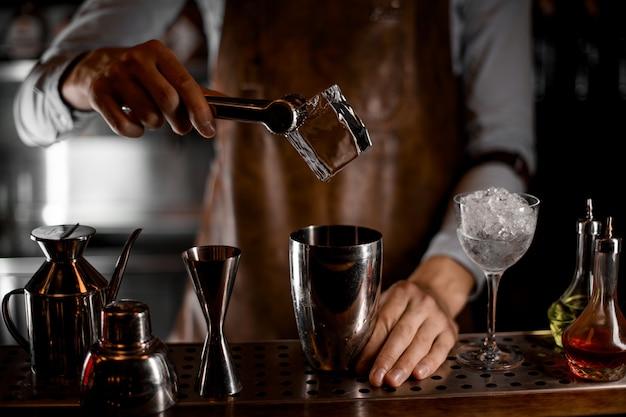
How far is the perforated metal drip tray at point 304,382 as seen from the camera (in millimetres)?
1119

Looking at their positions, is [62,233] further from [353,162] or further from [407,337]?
[353,162]


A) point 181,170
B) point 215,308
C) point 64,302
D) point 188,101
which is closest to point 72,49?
point 188,101

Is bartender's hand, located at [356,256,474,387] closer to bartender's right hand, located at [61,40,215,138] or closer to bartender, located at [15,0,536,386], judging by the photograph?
bartender's right hand, located at [61,40,215,138]

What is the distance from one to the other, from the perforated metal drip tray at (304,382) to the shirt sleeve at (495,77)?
0.76 meters

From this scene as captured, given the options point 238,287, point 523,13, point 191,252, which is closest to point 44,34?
point 238,287

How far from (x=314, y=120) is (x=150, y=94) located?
281mm

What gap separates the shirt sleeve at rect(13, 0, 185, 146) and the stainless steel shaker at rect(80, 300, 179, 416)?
30.7 inches

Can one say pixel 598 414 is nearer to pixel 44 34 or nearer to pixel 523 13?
pixel 523 13

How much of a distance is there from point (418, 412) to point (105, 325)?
45 centimetres

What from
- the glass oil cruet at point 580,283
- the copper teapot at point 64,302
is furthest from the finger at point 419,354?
the copper teapot at point 64,302

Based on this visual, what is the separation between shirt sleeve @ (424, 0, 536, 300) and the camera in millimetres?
1955

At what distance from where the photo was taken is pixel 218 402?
110 cm

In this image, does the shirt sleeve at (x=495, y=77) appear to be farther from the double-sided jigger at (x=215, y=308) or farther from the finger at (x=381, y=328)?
the double-sided jigger at (x=215, y=308)

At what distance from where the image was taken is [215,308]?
1.10 metres
